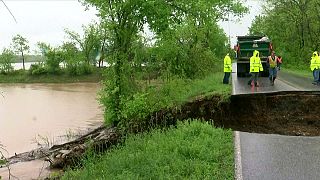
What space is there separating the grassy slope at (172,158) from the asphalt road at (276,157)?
0.32m

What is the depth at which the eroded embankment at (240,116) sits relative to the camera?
14898 mm

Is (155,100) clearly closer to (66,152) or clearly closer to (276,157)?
(66,152)

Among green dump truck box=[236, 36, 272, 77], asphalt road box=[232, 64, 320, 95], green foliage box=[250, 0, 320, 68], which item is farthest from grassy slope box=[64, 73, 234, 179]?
green foliage box=[250, 0, 320, 68]

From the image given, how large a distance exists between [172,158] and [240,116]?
7292 mm

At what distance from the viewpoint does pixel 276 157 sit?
9.80 m

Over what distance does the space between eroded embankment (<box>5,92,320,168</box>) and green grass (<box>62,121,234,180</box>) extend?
321 centimetres

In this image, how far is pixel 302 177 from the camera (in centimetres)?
832

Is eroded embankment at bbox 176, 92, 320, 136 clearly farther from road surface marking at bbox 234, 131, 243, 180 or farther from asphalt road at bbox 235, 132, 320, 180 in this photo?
road surface marking at bbox 234, 131, 243, 180

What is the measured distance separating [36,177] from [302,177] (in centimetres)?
828

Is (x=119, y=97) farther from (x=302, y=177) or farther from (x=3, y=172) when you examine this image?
(x=302, y=177)

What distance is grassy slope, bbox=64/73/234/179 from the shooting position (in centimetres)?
870

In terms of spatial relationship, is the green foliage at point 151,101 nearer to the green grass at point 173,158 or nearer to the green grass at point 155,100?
the green grass at point 155,100

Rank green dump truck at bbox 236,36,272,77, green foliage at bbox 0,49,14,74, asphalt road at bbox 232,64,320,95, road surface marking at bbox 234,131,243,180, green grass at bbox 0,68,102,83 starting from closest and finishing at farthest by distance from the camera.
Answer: road surface marking at bbox 234,131,243,180, asphalt road at bbox 232,64,320,95, green dump truck at bbox 236,36,272,77, green grass at bbox 0,68,102,83, green foliage at bbox 0,49,14,74

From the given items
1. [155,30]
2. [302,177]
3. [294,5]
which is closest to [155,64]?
[155,30]
